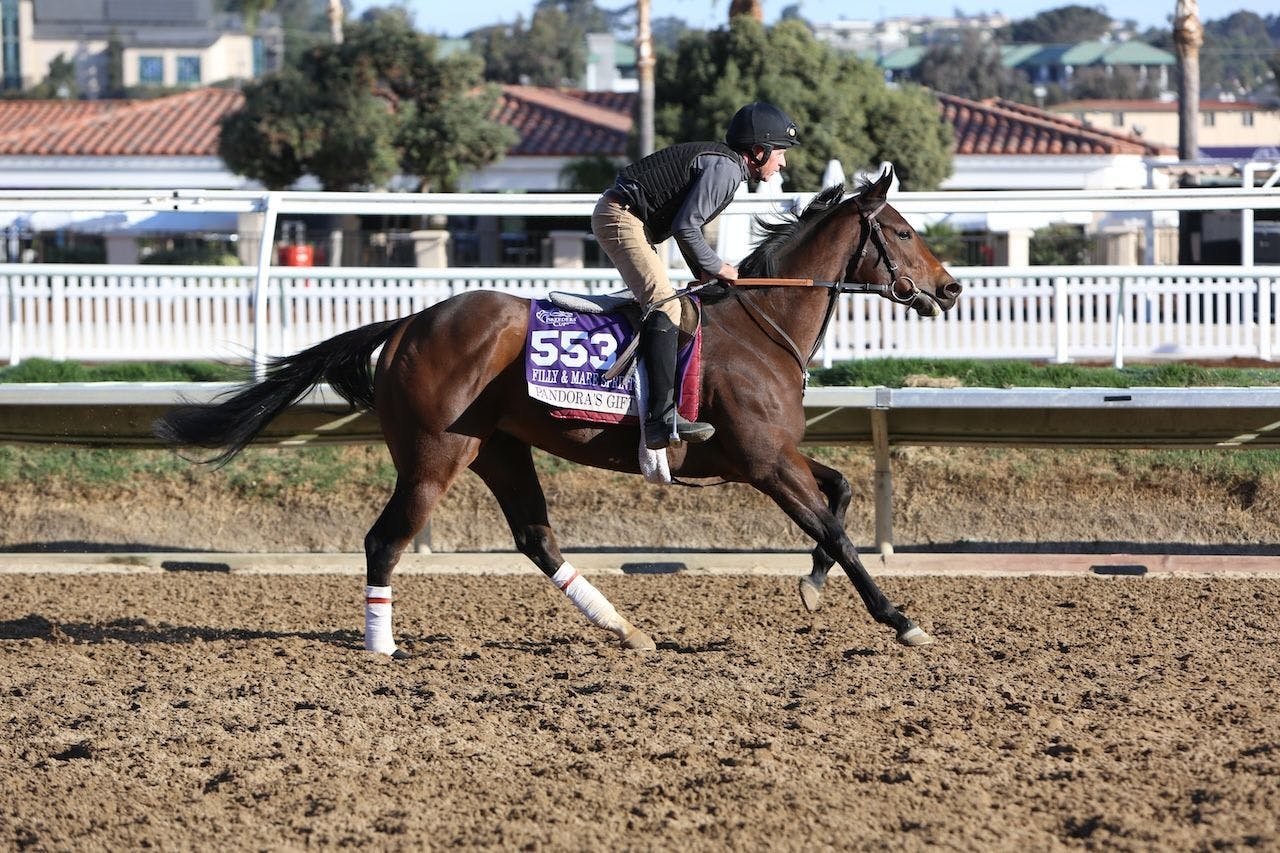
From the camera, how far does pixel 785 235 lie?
6.74 meters

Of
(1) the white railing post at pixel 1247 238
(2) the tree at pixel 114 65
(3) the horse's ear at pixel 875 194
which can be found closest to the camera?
(3) the horse's ear at pixel 875 194

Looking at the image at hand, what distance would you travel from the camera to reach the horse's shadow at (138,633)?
6.84 m

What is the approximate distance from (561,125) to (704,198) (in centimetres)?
2705

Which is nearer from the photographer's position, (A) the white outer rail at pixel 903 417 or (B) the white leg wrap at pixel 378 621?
(B) the white leg wrap at pixel 378 621

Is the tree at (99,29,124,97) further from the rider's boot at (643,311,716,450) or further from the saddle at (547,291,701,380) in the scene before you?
the rider's boot at (643,311,716,450)

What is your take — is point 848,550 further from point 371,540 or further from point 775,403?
point 371,540

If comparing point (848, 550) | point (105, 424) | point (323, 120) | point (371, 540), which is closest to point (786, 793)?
point (848, 550)

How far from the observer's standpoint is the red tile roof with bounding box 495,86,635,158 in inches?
1227

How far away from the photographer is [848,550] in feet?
20.6

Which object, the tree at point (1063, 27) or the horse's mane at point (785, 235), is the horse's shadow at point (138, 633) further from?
the tree at point (1063, 27)

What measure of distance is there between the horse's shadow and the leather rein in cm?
224

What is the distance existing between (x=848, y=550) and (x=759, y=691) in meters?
0.85

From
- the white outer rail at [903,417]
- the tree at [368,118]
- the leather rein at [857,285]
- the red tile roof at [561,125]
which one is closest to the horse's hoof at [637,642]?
the leather rein at [857,285]

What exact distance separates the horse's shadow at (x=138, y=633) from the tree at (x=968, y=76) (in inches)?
2577
